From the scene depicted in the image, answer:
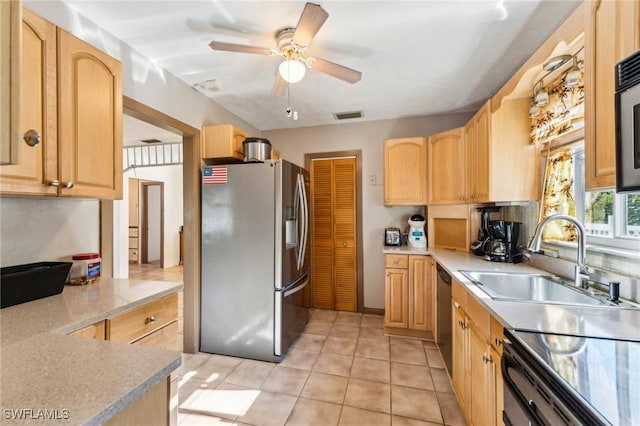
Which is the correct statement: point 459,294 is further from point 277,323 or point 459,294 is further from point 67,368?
point 67,368

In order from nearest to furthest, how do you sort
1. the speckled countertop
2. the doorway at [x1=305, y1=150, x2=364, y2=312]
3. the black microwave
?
the speckled countertop, the black microwave, the doorway at [x1=305, y1=150, x2=364, y2=312]

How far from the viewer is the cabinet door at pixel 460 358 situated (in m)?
1.56

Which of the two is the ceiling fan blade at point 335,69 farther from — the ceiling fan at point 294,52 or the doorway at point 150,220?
the doorway at point 150,220

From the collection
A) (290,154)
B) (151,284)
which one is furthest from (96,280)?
(290,154)

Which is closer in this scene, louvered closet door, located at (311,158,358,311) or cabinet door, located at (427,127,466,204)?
cabinet door, located at (427,127,466,204)

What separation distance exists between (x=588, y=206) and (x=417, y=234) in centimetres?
154

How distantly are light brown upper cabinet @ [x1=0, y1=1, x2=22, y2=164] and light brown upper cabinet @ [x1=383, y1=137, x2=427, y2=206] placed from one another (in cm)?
291

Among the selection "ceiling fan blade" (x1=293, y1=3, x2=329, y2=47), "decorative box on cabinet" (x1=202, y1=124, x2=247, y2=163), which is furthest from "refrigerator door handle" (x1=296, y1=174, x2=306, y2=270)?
"ceiling fan blade" (x1=293, y1=3, x2=329, y2=47)

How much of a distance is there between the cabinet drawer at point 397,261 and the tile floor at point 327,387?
760 millimetres

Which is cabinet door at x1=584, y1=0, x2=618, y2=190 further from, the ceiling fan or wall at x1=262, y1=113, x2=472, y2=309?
wall at x1=262, y1=113, x2=472, y2=309

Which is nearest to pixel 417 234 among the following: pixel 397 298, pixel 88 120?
pixel 397 298

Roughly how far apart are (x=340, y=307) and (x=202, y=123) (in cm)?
277

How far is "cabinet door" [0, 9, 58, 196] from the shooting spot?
1.08 meters

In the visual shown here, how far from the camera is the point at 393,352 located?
2488 mm
